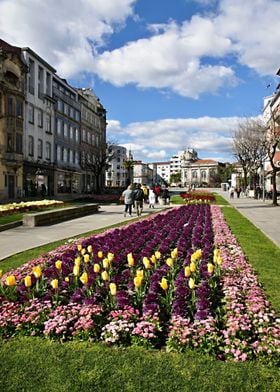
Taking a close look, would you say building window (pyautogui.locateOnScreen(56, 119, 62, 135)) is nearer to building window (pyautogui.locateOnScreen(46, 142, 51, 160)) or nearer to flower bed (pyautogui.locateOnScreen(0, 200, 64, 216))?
building window (pyautogui.locateOnScreen(46, 142, 51, 160))

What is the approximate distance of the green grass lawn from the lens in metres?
3.38

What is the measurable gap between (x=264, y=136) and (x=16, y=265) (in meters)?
36.7

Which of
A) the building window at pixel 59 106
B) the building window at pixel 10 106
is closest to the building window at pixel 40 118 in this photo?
the building window at pixel 59 106

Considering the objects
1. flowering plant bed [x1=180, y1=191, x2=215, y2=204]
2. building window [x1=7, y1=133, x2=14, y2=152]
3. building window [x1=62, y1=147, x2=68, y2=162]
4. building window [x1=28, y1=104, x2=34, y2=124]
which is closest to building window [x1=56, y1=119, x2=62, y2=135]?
building window [x1=62, y1=147, x2=68, y2=162]

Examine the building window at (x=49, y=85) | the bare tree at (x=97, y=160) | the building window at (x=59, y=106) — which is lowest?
the bare tree at (x=97, y=160)

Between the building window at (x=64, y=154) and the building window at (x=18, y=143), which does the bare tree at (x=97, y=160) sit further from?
the building window at (x=18, y=143)

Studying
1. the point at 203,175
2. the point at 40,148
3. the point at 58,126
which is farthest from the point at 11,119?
the point at 203,175

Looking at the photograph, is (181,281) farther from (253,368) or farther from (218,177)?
(218,177)

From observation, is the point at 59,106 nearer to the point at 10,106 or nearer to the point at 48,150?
the point at 48,150

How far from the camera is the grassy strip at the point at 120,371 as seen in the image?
11.1 feet

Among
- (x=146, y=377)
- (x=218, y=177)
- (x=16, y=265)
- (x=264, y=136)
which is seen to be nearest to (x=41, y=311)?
(x=146, y=377)

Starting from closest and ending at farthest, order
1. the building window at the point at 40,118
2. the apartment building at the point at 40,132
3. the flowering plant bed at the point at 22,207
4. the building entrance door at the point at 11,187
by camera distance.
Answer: the flowering plant bed at the point at 22,207, the apartment building at the point at 40,132, the building entrance door at the point at 11,187, the building window at the point at 40,118

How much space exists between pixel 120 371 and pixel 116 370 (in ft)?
0.14

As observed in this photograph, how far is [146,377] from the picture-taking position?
3.50 metres
